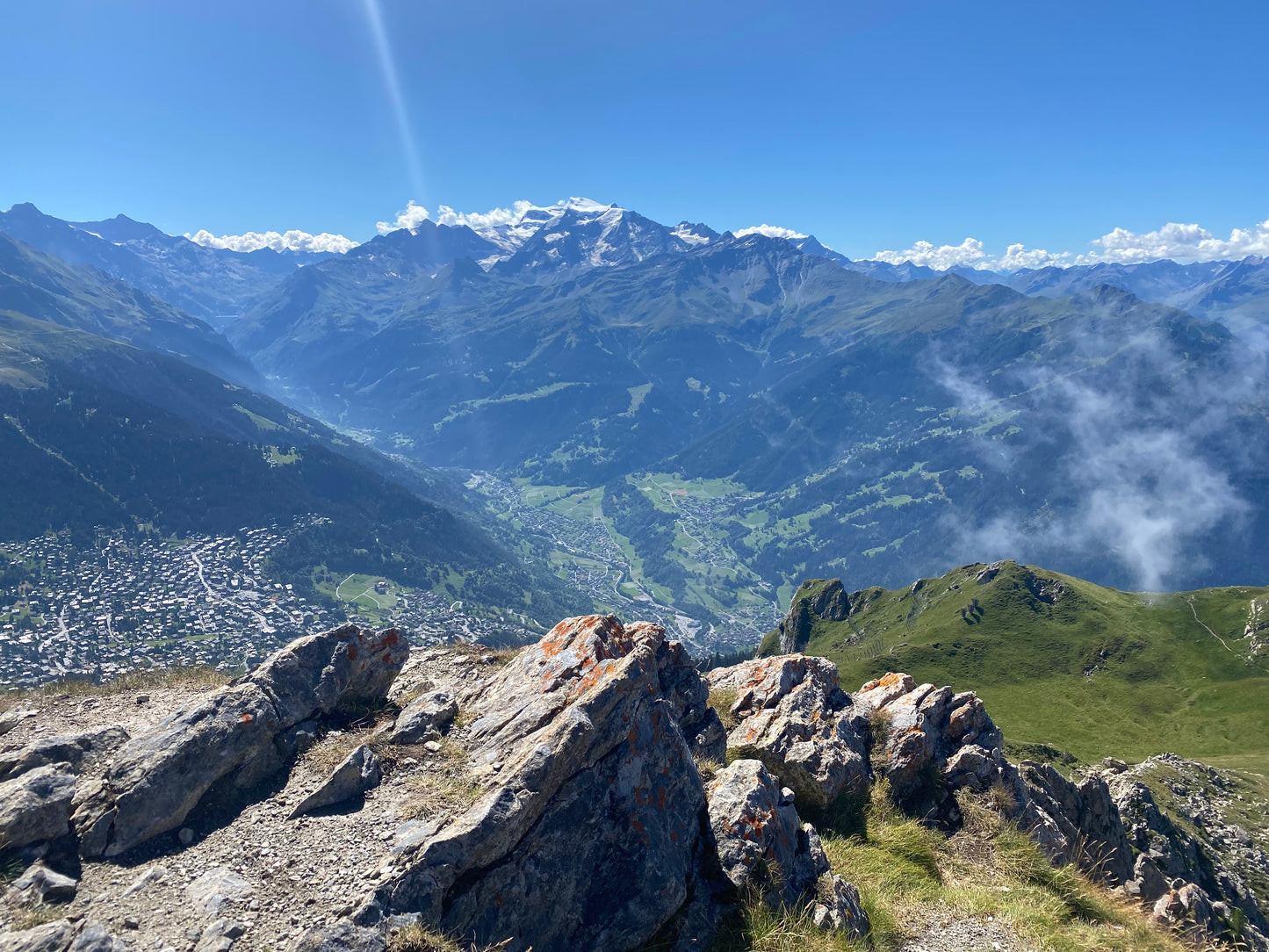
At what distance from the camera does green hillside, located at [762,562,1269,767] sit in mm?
125875

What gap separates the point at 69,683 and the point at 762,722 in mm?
22955

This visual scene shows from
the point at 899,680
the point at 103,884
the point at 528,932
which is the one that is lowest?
the point at 103,884

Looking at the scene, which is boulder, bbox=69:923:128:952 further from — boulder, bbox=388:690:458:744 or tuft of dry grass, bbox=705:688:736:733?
tuft of dry grass, bbox=705:688:736:733

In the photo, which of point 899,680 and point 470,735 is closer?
point 470,735

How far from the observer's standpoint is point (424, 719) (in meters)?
15.7

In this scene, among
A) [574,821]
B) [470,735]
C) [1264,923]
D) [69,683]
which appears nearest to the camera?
[574,821]

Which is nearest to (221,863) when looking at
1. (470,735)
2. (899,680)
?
(470,735)

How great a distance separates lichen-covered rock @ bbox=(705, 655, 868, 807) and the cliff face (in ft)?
0.34

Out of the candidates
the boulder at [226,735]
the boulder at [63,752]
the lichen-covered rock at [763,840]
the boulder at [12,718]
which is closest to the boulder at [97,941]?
the boulder at [226,735]

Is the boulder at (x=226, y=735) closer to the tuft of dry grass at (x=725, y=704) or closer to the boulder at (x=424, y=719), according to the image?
the boulder at (x=424, y=719)

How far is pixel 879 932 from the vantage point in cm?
1231

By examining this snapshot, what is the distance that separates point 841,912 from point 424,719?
1049 centimetres

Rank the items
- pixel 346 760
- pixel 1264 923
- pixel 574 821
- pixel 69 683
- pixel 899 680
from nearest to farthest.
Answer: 1. pixel 574 821
2. pixel 346 760
3. pixel 69 683
4. pixel 899 680
5. pixel 1264 923

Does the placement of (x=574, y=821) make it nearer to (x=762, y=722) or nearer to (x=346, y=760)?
(x=346, y=760)
